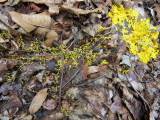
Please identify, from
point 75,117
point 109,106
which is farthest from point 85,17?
point 75,117

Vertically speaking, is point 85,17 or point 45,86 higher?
point 85,17

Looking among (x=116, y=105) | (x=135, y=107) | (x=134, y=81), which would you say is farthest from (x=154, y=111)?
(x=116, y=105)

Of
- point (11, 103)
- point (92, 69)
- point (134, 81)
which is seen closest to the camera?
point (11, 103)

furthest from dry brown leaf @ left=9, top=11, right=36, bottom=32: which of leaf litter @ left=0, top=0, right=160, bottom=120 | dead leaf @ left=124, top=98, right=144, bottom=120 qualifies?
dead leaf @ left=124, top=98, right=144, bottom=120

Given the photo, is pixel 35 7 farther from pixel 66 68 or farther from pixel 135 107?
pixel 135 107

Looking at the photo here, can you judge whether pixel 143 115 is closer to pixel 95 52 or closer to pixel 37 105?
pixel 95 52

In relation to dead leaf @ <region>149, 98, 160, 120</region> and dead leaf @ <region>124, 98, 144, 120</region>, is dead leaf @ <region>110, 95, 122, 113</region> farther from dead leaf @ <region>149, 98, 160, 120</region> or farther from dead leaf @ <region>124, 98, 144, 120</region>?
dead leaf @ <region>149, 98, 160, 120</region>

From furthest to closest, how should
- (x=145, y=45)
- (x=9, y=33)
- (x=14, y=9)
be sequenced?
(x=145, y=45) → (x=14, y=9) → (x=9, y=33)
